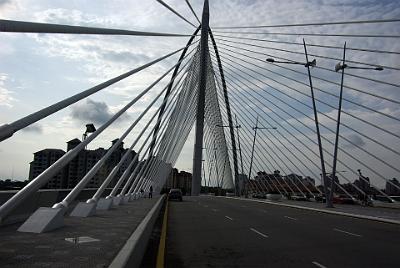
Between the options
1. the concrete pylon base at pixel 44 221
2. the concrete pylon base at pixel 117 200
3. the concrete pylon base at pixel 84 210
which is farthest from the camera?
the concrete pylon base at pixel 117 200

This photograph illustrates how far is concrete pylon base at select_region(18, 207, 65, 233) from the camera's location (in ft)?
38.0

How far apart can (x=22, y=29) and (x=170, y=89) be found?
2968cm

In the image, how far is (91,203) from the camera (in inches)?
714

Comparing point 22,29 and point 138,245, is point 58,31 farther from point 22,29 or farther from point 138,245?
point 138,245

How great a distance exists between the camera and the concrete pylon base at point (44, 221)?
11578 millimetres

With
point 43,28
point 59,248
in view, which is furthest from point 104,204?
point 43,28

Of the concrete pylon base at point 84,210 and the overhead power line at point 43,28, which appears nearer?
the overhead power line at point 43,28

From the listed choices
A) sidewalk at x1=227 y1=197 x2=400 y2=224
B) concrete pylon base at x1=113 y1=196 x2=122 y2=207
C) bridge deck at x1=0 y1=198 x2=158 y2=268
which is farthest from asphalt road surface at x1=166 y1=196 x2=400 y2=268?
concrete pylon base at x1=113 y1=196 x2=122 y2=207

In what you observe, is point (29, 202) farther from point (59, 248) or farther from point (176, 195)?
point (176, 195)

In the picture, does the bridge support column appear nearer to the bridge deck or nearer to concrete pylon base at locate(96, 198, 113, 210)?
concrete pylon base at locate(96, 198, 113, 210)

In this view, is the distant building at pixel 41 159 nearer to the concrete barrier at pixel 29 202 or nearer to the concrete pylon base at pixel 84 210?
the concrete barrier at pixel 29 202

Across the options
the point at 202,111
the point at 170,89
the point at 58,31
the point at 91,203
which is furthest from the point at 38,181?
the point at 202,111

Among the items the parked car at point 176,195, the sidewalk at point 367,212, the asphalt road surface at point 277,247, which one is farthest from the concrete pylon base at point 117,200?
the parked car at point 176,195

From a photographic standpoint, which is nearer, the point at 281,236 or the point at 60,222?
the point at 60,222
